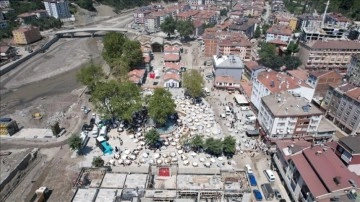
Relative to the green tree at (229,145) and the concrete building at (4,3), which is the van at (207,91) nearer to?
the green tree at (229,145)

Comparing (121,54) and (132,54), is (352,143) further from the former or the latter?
(121,54)

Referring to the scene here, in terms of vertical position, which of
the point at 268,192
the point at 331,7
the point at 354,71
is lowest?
the point at 268,192

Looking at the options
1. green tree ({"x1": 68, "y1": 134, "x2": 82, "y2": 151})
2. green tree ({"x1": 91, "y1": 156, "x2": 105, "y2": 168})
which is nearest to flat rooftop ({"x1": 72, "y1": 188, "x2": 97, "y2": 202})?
green tree ({"x1": 91, "y1": 156, "x2": 105, "y2": 168})

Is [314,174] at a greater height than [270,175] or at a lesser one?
greater

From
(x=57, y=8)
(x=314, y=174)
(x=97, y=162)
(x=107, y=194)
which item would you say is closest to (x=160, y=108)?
(x=97, y=162)

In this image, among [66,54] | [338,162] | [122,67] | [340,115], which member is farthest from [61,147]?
[66,54]

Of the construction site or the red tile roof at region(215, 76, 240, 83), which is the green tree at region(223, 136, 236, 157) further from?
the red tile roof at region(215, 76, 240, 83)

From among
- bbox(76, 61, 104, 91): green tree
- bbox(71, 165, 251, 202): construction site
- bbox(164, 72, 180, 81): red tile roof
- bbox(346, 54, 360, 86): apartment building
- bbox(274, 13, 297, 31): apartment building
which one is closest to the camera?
bbox(71, 165, 251, 202): construction site
